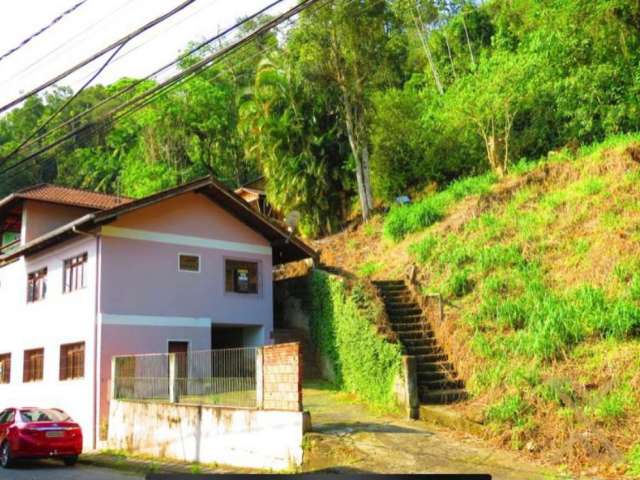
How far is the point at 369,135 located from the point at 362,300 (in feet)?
43.5

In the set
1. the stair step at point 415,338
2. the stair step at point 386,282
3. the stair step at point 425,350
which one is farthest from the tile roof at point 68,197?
the stair step at point 425,350

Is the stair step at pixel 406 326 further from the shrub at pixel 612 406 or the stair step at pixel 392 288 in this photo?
the shrub at pixel 612 406

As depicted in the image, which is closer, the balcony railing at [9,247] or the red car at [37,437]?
the red car at [37,437]

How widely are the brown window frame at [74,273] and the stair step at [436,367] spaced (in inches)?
433

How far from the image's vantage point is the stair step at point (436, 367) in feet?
50.0

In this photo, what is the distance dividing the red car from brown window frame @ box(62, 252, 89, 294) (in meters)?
5.82

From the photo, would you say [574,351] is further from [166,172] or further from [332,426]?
[166,172]

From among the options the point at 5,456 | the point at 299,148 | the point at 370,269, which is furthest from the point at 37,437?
the point at 299,148

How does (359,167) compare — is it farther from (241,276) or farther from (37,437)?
(37,437)

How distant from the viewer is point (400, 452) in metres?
Result: 11.4

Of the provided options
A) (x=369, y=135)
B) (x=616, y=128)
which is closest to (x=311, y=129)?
(x=369, y=135)

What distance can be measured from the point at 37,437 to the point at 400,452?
829cm

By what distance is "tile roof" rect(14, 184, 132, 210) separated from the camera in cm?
2311

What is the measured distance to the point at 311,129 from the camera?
3084 cm
